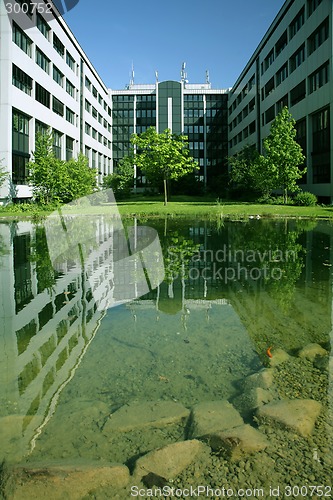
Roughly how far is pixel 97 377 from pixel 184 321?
1889 mm

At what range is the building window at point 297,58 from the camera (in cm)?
4370

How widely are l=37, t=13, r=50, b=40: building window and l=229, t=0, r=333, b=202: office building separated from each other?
980 inches

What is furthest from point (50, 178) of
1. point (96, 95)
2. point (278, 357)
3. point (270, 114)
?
point (96, 95)

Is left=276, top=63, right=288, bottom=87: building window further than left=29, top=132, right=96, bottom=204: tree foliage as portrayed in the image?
Yes

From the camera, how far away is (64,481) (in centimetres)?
264

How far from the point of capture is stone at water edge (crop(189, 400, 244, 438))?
10.5ft

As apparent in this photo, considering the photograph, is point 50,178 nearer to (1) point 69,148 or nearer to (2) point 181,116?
(1) point 69,148

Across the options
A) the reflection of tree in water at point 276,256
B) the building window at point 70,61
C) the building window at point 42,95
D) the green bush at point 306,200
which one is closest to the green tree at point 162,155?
the building window at point 42,95

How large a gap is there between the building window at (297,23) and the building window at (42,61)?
1004 inches

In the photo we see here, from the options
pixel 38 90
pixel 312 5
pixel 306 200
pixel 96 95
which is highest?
pixel 96 95

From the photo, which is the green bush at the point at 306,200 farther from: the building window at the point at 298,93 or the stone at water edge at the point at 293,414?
the stone at water edge at the point at 293,414

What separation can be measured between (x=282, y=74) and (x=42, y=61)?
26.8m

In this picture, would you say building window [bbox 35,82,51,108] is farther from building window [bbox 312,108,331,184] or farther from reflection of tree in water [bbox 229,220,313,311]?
reflection of tree in water [bbox 229,220,313,311]

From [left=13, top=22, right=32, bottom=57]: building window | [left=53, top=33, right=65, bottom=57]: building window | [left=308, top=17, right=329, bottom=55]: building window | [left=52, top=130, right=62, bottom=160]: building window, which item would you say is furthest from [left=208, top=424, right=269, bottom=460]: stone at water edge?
[left=53, top=33, right=65, bottom=57]: building window
